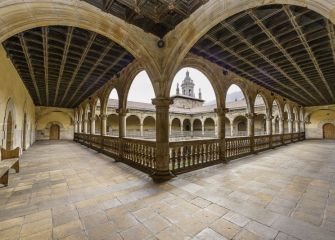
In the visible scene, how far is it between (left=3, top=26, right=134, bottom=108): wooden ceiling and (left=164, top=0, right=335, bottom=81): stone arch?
194 centimetres

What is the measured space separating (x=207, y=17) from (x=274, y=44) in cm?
284

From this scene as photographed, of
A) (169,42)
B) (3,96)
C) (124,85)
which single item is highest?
(169,42)

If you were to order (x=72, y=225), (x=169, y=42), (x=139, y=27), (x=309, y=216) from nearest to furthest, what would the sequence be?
(x=72, y=225), (x=309, y=216), (x=139, y=27), (x=169, y=42)

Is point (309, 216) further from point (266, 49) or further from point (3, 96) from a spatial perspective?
point (3, 96)

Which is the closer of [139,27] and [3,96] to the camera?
[139,27]

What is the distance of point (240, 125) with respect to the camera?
24.4 metres

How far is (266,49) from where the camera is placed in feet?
16.9

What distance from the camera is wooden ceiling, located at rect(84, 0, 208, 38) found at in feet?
10.1

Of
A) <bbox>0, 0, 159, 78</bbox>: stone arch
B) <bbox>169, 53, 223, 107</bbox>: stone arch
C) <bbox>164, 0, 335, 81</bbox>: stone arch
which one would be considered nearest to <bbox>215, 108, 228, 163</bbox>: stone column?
<bbox>169, 53, 223, 107</bbox>: stone arch

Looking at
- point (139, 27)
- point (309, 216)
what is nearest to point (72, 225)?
point (309, 216)

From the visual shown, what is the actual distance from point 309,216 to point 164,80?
3946mm

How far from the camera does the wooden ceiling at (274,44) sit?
3.74 meters

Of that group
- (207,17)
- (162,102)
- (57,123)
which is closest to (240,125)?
(162,102)

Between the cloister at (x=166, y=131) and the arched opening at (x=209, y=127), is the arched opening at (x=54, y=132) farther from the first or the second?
the arched opening at (x=209, y=127)
